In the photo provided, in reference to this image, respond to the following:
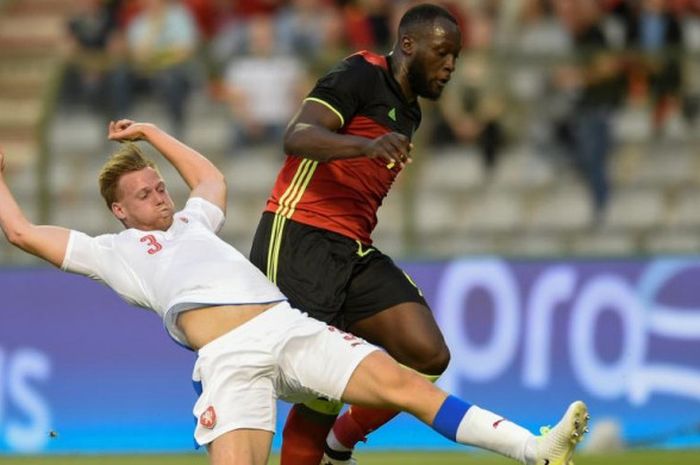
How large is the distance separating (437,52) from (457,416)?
193cm

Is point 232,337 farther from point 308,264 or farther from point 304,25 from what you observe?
point 304,25

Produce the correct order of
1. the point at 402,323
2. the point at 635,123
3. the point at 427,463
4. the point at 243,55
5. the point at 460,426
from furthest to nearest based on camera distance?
the point at 243,55 → the point at 635,123 → the point at 427,463 → the point at 402,323 → the point at 460,426

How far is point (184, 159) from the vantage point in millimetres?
8438

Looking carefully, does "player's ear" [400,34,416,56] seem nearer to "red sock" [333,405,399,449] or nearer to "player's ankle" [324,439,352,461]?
"red sock" [333,405,399,449]

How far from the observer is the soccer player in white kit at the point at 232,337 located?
23.5 ft

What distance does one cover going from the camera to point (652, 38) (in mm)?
15180

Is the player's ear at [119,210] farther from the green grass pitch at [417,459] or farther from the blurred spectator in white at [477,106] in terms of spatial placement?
the blurred spectator in white at [477,106]

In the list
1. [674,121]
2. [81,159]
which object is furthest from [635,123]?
[81,159]

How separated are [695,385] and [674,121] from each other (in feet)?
8.10

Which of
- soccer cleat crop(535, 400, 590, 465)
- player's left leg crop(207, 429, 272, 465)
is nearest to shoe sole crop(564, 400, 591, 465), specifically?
soccer cleat crop(535, 400, 590, 465)

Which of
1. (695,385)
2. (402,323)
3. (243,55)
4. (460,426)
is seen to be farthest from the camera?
(243,55)

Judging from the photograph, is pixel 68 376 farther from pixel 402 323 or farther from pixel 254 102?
pixel 402 323

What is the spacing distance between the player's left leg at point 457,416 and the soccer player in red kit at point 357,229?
1.01 m

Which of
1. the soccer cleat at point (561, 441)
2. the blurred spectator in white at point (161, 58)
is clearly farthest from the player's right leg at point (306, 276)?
the blurred spectator in white at point (161, 58)
